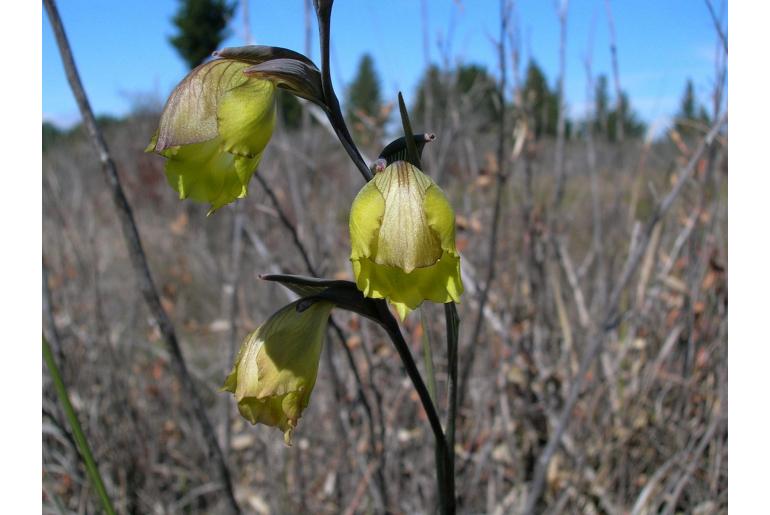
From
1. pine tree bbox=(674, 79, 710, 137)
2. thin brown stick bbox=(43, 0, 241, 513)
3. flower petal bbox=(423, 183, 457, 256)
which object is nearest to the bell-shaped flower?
flower petal bbox=(423, 183, 457, 256)

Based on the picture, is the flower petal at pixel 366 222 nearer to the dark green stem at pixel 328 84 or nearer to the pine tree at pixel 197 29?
the dark green stem at pixel 328 84

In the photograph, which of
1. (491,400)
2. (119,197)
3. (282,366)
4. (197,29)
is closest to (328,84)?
(282,366)

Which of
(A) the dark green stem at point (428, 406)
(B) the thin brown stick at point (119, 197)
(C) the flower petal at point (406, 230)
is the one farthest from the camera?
(B) the thin brown stick at point (119, 197)

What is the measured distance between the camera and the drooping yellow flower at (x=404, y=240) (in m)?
0.52

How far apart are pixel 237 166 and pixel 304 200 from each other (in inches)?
45.8

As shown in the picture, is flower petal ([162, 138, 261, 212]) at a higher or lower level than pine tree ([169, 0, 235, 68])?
lower

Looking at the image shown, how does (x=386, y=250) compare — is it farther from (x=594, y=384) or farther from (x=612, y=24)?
(x=594, y=384)

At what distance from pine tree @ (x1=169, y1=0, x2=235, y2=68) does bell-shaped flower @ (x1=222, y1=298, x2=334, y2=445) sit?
65.0 ft

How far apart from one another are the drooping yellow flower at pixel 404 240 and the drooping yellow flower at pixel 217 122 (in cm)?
11

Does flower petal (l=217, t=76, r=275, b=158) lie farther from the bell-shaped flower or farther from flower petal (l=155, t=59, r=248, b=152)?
the bell-shaped flower

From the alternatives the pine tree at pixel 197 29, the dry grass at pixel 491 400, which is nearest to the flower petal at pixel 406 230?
the dry grass at pixel 491 400

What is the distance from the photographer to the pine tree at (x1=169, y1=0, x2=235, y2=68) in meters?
19.0

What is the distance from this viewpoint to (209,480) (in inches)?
70.4

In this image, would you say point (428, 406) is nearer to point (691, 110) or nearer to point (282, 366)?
point (282, 366)
